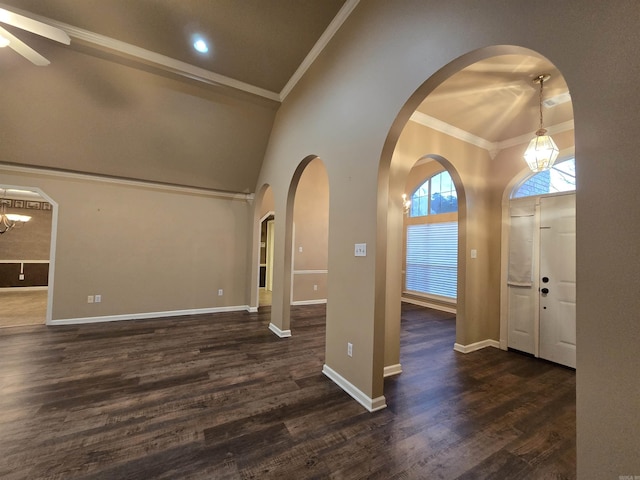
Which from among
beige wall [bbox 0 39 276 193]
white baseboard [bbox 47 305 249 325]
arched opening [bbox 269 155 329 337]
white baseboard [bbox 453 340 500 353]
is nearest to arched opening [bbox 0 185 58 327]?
white baseboard [bbox 47 305 249 325]

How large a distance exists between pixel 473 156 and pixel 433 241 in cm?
282

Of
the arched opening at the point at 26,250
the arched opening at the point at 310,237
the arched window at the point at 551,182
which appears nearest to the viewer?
the arched window at the point at 551,182

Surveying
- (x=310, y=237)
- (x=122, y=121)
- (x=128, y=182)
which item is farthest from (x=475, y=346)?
(x=128, y=182)

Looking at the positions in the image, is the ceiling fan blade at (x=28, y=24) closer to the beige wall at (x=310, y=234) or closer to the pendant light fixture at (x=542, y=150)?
the beige wall at (x=310, y=234)

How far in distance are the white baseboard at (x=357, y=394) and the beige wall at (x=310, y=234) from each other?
3.62m

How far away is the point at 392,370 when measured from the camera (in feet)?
9.62

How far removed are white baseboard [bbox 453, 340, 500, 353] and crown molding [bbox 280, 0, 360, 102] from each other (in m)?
4.33

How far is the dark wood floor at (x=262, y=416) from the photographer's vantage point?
5.36 ft

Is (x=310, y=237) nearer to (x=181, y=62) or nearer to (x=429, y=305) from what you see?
(x=429, y=305)

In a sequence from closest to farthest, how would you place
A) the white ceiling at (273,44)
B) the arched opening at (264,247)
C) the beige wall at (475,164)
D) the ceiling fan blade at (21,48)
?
the beige wall at (475,164) → the ceiling fan blade at (21,48) → the white ceiling at (273,44) → the arched opening at (264,247)

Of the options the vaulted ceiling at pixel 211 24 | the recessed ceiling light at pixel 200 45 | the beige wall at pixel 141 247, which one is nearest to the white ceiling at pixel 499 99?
the vaulted ceiling at pixel 211 24

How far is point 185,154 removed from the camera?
4.64 metres

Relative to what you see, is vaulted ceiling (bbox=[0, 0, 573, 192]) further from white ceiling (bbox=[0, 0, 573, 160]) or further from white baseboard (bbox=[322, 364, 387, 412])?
white baseboard (bbox=[322, 364, 387, 412])

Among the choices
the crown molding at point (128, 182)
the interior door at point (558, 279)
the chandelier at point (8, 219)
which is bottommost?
the interior door at point (558, 279)
